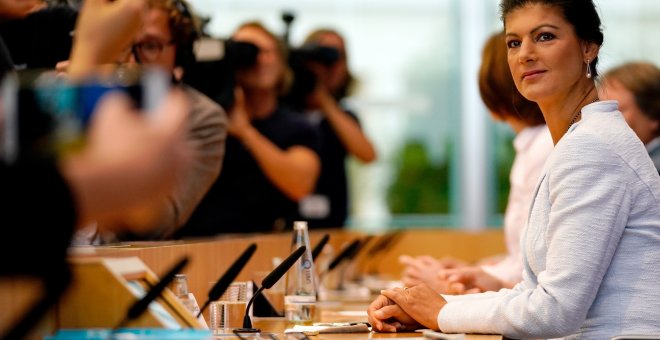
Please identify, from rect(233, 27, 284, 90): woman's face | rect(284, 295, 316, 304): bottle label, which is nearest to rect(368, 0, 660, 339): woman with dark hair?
rect(284, 295, 316, 304): bottle label

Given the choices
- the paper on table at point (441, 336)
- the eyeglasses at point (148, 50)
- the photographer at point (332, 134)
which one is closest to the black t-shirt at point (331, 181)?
the photographer at point (332, 134)

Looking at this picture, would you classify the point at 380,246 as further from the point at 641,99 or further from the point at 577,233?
the point at 577,233

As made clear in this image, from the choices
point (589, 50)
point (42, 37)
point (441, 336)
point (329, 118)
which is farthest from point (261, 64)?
point (441, 336)

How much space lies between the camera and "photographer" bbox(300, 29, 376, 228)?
4750 millimetres

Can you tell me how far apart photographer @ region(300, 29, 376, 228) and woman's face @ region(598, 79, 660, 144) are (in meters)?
1.31

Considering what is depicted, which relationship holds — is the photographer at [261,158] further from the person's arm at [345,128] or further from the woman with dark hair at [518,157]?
the woman with dark hair at [518,157]

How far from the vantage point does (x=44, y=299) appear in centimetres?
113

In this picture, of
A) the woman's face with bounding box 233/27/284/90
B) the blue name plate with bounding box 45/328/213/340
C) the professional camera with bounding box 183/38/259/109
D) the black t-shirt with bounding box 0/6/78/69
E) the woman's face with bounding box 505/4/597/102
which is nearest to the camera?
the blue name plate with bounding box 45/328/213/340

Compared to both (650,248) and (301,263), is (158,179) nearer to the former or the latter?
(650,248)

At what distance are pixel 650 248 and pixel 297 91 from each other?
292 centimetres

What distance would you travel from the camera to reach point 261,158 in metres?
3.82

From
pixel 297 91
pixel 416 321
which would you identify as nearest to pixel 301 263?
pixel 416 321

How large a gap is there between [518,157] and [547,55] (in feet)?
3.31

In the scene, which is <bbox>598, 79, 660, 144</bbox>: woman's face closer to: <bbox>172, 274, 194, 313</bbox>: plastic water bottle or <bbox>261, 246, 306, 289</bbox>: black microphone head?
<bbox>261, 246, 306, 289</bbox>: black microphone head
